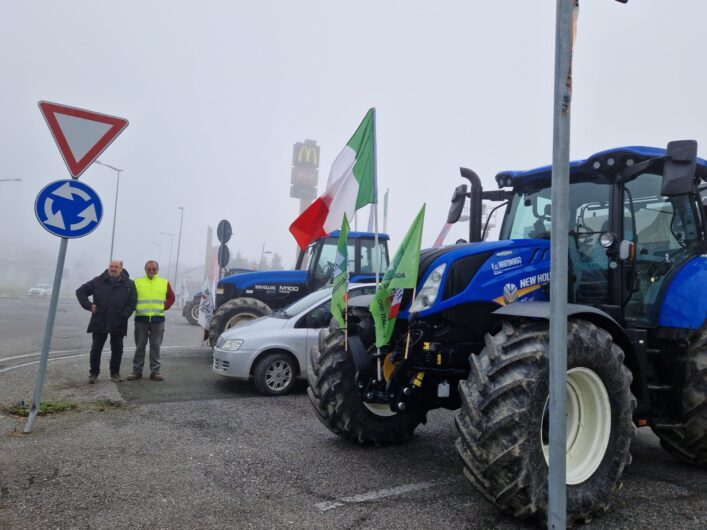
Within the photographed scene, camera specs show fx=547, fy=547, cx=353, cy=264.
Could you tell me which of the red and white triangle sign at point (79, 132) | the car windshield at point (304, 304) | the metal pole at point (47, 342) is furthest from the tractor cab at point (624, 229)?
the metal pole at point (47, 342)

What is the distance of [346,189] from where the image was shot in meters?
4.78

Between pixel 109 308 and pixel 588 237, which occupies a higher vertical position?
pixel 588 237

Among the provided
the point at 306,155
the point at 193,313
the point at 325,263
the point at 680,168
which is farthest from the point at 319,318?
the point at 306,155

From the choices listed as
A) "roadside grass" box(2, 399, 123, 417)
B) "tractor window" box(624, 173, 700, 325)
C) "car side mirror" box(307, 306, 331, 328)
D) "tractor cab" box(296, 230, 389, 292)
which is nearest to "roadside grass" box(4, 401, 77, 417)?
"roadside grass" box(2, 399, 123, 417)

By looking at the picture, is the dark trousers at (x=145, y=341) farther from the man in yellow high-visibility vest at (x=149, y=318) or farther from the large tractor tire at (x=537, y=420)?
the large tractor tire at (x=537, y=420)

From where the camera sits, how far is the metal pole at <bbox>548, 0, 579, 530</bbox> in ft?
8.07

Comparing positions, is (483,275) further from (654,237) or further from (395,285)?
(654,237)

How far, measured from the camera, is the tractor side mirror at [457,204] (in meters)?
5.34

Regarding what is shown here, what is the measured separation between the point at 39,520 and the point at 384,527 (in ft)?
6.74

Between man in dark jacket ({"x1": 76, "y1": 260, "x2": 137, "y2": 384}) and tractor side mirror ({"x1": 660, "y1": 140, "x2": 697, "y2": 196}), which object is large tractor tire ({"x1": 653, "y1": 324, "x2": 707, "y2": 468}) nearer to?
tractor side mirror ({"x1": 660, "y1": 140, "x2": 697, "y2": 196})

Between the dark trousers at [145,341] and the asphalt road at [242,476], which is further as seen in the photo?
the dark trousers at [145,341]

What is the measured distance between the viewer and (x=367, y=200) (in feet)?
15.1

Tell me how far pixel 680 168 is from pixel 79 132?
512cm

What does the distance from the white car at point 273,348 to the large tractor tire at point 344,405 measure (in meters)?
2.57
